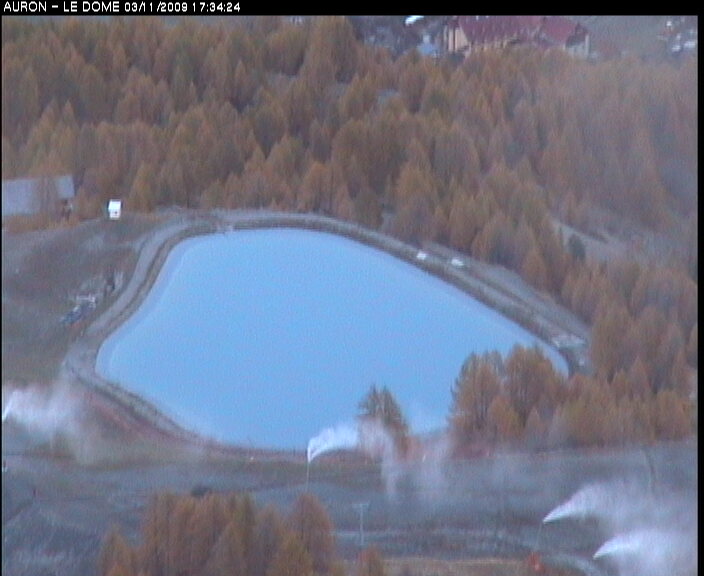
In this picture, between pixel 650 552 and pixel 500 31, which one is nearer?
pixel 650 552

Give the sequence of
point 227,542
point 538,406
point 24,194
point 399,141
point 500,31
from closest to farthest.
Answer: point 227,542, point 24,194, point 538,406, point 399,141, point 500,31

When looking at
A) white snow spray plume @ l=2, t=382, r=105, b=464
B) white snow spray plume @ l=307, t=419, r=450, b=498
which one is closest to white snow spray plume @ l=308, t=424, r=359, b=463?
white snow spray plume @ l=307, t=419, r=450, b=498

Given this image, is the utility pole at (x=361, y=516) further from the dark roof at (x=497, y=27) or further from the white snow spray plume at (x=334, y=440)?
the dark roof at (x=497, y=27)

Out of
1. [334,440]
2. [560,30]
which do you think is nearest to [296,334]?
[334,440]

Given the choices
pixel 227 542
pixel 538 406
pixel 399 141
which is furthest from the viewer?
pixel 399 141
